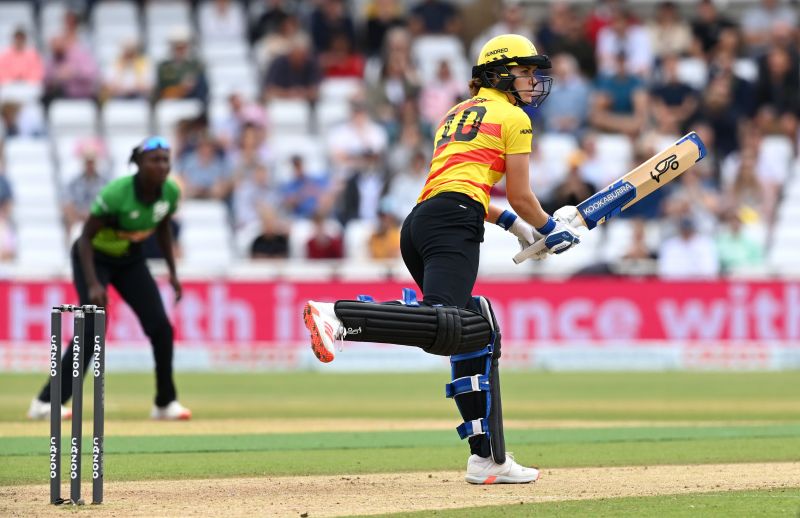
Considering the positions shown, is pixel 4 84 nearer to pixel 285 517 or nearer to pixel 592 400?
pixel 592 400

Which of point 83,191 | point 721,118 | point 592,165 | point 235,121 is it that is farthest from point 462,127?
point 721,118

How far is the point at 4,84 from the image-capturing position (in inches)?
760

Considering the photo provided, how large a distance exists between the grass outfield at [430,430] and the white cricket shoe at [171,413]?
0.58 feet

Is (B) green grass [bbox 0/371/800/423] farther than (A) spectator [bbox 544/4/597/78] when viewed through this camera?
No

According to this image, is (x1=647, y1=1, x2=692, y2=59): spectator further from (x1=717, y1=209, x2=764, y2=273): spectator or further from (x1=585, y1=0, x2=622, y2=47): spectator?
(x1=717, y1=209, x2=764, y2=273): spectator

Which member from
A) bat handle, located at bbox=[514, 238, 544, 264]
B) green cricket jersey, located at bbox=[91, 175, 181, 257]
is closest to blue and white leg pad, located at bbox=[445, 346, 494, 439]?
bat handle, located at bbox=[514, 238, 544, 264]

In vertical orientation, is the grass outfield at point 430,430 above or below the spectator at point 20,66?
below

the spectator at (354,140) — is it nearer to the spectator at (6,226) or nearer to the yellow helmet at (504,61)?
the spectator at (6,226)

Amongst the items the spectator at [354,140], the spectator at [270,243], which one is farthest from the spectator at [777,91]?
the spectator at [270,243]

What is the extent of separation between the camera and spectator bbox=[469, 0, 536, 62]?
64.5 feet

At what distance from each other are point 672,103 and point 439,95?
3012 mm

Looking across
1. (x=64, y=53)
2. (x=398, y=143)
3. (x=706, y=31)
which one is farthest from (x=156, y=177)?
(x=706, y=31)

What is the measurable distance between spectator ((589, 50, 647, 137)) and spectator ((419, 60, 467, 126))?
1.77 meters

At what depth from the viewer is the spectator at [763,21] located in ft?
69.2
